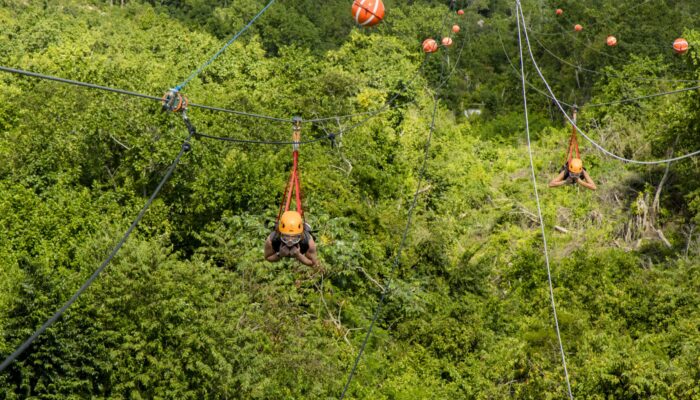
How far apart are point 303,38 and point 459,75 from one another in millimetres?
11340

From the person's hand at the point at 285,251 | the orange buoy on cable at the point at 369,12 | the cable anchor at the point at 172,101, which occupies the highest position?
the cable anchor at the point at 172,101

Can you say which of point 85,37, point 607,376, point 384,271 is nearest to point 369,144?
point 384,271

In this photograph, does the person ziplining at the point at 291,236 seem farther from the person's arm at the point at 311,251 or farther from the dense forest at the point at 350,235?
the dense forest at the point at 350,235

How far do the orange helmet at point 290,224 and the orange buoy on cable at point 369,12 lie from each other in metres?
6.39

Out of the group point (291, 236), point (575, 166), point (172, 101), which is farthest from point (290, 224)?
point (575, 166)

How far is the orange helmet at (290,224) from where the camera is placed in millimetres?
11484

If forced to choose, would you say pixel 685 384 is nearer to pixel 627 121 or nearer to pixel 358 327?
pixel 358 327

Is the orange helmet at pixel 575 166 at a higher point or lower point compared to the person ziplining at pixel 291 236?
lower

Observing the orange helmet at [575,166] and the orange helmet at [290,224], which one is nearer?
the orange helmet at [290,224]

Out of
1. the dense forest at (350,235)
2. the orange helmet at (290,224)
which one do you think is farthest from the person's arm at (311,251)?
the dense forest at (350,235)

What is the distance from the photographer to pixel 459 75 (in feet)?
187

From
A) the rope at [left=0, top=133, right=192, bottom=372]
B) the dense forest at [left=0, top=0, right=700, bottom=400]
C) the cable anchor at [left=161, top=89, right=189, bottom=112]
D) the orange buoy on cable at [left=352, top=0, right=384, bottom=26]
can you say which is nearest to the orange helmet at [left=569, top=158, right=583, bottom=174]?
the dense forest at [left=0, top=0, right=700, bottom=400]

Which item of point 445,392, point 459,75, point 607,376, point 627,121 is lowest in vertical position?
point 459,75

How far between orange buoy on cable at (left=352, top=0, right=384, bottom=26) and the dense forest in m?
6.57
